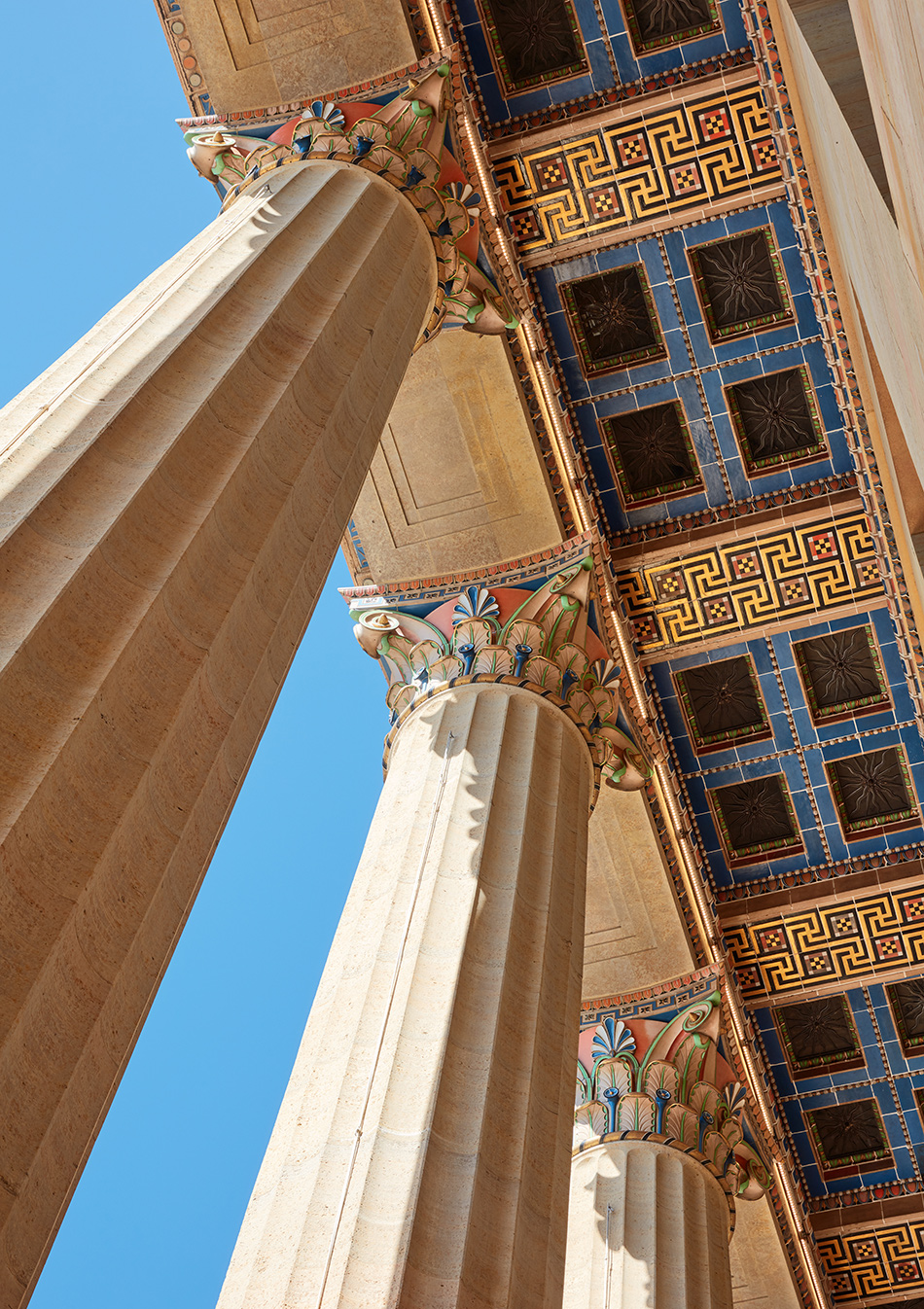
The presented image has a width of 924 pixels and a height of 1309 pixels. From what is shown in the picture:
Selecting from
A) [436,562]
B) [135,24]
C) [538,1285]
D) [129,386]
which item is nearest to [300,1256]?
[538,1285]

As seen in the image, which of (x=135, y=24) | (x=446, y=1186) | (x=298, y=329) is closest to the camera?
(x=446, y=1186)

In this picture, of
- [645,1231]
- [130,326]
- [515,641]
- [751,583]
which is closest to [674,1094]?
[645,1231]

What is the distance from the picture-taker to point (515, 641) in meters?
12.5

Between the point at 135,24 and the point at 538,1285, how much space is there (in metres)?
39.8

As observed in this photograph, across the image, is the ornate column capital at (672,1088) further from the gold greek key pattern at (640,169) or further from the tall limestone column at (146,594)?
the gold greek key pattern at (640,169)

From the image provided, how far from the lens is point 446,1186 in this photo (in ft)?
24.2

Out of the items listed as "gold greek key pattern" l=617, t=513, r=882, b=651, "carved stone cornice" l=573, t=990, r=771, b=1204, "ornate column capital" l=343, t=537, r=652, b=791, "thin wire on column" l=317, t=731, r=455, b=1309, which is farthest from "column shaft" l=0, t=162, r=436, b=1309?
"carved stone cornice" l=573, t=990, r=771, b=1204

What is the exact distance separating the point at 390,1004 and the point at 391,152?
22.4 feet

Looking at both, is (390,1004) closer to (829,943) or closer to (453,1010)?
(453,1010)

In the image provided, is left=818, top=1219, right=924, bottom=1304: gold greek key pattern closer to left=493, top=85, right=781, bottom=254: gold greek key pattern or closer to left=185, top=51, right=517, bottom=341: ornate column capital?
left=185, top=51, right=517, bottom=341: ornate column capital

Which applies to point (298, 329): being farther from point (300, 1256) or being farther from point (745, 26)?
point (745, 26)

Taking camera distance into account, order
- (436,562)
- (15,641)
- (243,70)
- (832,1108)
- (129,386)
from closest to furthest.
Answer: (15,641) → (129,386) → (243,70) → (436,562) → (832,1108)

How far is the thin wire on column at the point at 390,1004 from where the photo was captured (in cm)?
685

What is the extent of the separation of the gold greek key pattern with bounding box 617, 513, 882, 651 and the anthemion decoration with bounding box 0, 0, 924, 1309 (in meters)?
0.04
